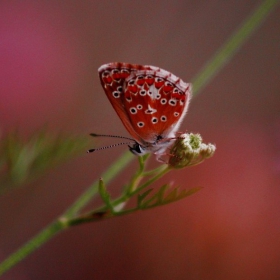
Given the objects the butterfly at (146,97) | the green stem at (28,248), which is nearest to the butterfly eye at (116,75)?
the butterfly at (146,97)

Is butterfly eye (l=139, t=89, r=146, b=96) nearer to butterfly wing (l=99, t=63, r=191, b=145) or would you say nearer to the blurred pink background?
butterfly wing (l=99, t=63, r=191, b=145)

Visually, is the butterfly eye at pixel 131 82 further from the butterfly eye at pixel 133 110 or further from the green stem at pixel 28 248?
the green stem at pixel 28 248

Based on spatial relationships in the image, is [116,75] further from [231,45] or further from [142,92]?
[231,45]

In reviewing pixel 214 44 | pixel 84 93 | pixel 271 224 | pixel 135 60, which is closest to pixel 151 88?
pixel 271 224

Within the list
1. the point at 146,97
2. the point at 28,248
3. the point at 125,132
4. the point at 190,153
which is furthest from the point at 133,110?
the point at 125,132

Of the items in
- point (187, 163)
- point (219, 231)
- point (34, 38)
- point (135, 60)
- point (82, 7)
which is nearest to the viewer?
point (187, 163)

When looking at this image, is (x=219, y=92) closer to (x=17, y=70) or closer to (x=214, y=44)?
(x=214, y=44)
